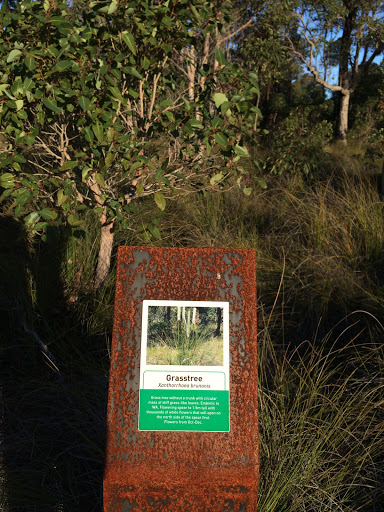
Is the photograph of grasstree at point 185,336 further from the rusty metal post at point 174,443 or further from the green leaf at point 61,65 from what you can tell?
the green leaf at point 61,65

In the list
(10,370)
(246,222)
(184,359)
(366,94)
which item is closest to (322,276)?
(246,222)

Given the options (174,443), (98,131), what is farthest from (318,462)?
(98,131)

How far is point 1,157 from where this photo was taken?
3.54 metres

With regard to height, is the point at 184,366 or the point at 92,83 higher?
the point at 92,83

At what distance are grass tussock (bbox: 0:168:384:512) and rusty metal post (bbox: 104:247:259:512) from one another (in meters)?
0.59

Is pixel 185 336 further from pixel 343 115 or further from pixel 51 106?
pixel 343 115

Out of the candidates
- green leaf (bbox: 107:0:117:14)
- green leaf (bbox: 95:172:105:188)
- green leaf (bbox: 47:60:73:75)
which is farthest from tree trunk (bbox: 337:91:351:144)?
green leaf (bbox: 47:60:73:75)

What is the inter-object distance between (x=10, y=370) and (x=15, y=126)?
5.07 feet

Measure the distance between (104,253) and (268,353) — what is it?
1.43 metres

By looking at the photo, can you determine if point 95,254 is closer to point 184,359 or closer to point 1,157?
point 1,157

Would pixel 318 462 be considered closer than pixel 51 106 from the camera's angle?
Yes

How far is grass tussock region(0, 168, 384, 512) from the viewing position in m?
2.17

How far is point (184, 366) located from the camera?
1.49m

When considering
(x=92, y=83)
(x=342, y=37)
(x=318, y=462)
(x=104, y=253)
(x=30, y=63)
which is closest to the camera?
(x=318, y=462)
